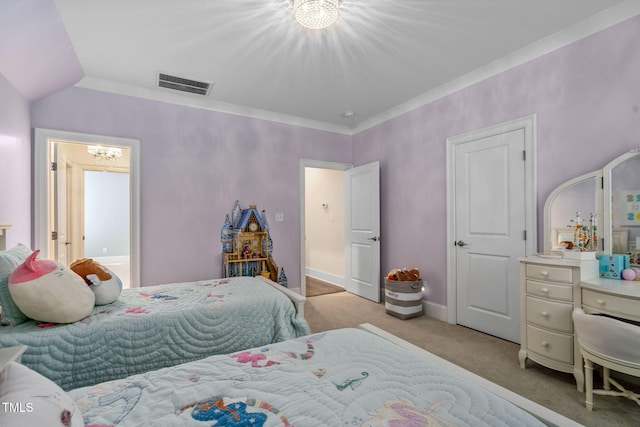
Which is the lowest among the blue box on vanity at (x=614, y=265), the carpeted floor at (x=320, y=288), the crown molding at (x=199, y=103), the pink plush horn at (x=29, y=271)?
the carpeted floor at (x=320, y=288)

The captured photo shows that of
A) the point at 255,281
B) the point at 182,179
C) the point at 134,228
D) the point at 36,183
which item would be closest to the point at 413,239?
the point at 255,281

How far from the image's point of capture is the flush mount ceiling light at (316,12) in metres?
2.00

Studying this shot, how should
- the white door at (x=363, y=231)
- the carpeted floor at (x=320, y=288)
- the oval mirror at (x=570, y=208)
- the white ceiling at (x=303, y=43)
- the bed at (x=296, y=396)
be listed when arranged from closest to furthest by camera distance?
the bed at (x=296, y=396), the white ceiling at (x=303, y=43), the oval mirror at (x=570, y=208), the white door at (x=363, y=231), the carpeted floor at (x=320, y=288)

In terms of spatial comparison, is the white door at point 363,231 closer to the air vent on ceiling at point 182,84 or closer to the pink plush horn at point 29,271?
the air vent on ceiling at point 182,84

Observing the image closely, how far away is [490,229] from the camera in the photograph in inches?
118

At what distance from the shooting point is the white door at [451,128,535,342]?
2775mm

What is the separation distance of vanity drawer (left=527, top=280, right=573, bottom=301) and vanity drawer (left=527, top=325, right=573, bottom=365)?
9.7 inches

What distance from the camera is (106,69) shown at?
2.96 meters

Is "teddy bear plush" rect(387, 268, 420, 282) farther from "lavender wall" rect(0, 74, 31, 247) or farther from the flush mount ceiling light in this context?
"lavender wall" rect(0, 74, 31, 247)

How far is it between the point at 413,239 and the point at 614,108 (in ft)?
7.10

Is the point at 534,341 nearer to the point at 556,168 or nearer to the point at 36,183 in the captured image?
the point at 556,168

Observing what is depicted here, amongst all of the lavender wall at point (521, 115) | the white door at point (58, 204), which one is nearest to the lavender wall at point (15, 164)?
the white door at point (58, 204)

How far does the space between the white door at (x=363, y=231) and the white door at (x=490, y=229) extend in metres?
1.14

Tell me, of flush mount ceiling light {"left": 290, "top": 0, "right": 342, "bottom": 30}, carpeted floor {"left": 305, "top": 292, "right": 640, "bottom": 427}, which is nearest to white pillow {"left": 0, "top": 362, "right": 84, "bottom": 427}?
flush mount ceiling light {"left": 290, "top": 0, "right": 342, "bottom": 30}
